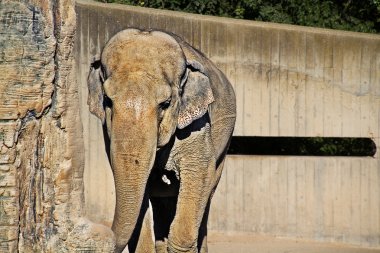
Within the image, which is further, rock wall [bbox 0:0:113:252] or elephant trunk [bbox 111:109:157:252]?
elephant trunk [bbox 111:109:157:252]

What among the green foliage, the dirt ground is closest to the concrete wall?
the dirt ground

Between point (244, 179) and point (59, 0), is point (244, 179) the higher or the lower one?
the lower one

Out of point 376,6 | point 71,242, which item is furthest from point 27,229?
point 376,6

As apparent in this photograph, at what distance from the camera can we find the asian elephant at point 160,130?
8039 mm

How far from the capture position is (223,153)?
10117 mm

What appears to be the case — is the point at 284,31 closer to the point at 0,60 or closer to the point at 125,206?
the point at 125,206

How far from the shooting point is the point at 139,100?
8.13m

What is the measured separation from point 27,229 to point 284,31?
821cm

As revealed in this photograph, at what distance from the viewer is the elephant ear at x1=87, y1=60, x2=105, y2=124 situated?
29.2 ft

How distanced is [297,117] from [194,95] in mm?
5384

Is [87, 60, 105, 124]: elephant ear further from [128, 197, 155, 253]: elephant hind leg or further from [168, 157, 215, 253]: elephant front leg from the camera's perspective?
[128, 197, 155, 253]: elephant hind leg

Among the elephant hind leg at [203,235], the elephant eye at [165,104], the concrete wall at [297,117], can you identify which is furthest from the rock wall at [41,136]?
the concrete wall at [297,117]

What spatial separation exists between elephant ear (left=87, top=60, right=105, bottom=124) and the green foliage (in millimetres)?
7308

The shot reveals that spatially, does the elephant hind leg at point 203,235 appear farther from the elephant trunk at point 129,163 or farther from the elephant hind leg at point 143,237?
the elephant trunk at point 129,163
